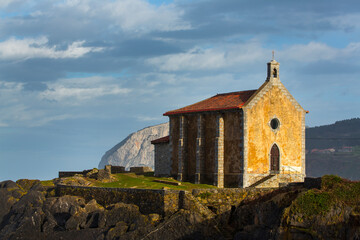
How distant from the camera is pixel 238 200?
3781 centimetres

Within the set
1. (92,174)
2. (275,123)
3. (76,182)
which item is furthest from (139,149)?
(275,123)

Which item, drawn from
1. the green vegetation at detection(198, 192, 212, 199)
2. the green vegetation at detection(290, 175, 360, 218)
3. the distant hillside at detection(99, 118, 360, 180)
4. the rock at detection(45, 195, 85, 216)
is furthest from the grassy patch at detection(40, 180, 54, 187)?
the distant hillside at detection(99, 118, 360, 180)

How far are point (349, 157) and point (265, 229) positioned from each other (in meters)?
172

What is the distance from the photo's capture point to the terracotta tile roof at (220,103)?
47188 mm

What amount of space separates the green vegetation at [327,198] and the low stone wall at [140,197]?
31.1 feet

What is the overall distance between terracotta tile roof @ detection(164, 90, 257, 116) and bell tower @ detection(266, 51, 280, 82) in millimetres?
1870


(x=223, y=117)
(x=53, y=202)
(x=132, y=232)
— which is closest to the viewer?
(x=132, y=232)

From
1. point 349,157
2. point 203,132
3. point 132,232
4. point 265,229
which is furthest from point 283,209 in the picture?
point 349,157

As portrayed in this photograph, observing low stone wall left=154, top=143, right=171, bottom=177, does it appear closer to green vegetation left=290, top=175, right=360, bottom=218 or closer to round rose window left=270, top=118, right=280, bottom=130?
round rose window left=270, top=118, right=280, bottom=130

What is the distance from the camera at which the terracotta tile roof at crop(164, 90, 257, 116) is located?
1858 inches

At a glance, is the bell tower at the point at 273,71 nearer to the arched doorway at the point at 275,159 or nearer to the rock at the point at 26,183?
the arched doorway at the point at 275,159

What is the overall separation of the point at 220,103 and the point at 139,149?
13225 cm

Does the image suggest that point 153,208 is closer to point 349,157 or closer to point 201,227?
point 201,227

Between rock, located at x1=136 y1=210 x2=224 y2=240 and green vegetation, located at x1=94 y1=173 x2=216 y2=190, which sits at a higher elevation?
green vegetation, located at x1=94 y1=173 x2=216 y2=190
